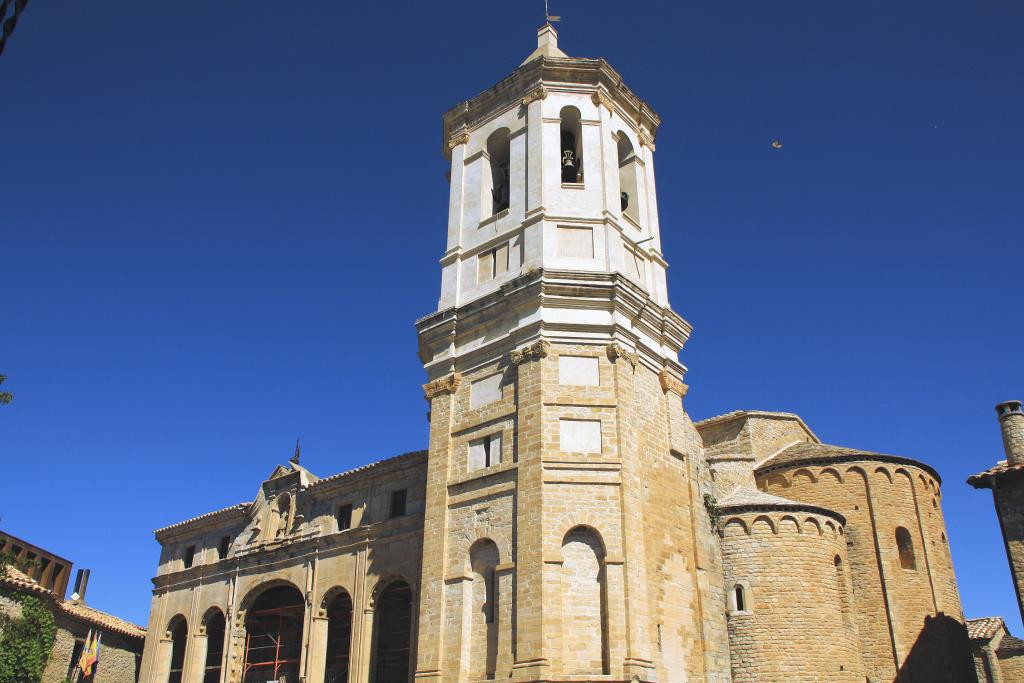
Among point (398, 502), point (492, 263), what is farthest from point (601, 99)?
point (398, 502)

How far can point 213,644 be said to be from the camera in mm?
29156

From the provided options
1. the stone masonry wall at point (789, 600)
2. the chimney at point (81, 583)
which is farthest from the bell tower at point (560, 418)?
the chimney at point (81, 583)

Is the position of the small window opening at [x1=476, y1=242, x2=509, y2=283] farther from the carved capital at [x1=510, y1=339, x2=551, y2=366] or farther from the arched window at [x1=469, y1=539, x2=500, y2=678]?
the arched window at [x1=469, y1=539, x2=500, y2=678]

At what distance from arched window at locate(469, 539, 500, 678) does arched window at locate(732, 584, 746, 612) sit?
20.5ft

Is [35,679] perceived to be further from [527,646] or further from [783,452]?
A: [783,452]

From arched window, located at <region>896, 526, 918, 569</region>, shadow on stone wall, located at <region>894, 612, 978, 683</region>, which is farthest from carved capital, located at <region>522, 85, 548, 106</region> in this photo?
shadow on stone wall, located at <region>894, 612, 978, 683</region>

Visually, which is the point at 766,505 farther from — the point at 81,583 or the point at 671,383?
the point at 81,583

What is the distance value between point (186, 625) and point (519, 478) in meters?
17.0

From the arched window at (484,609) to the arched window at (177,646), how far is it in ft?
49.8

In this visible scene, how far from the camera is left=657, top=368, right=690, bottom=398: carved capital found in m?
22.0

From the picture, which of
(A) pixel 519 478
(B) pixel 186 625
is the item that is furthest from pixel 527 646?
(B) pixel 186 625

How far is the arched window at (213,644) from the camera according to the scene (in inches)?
1126

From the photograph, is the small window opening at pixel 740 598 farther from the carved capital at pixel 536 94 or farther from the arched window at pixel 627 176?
the carved capital at pixel 536 94

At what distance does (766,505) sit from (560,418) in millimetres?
6154
